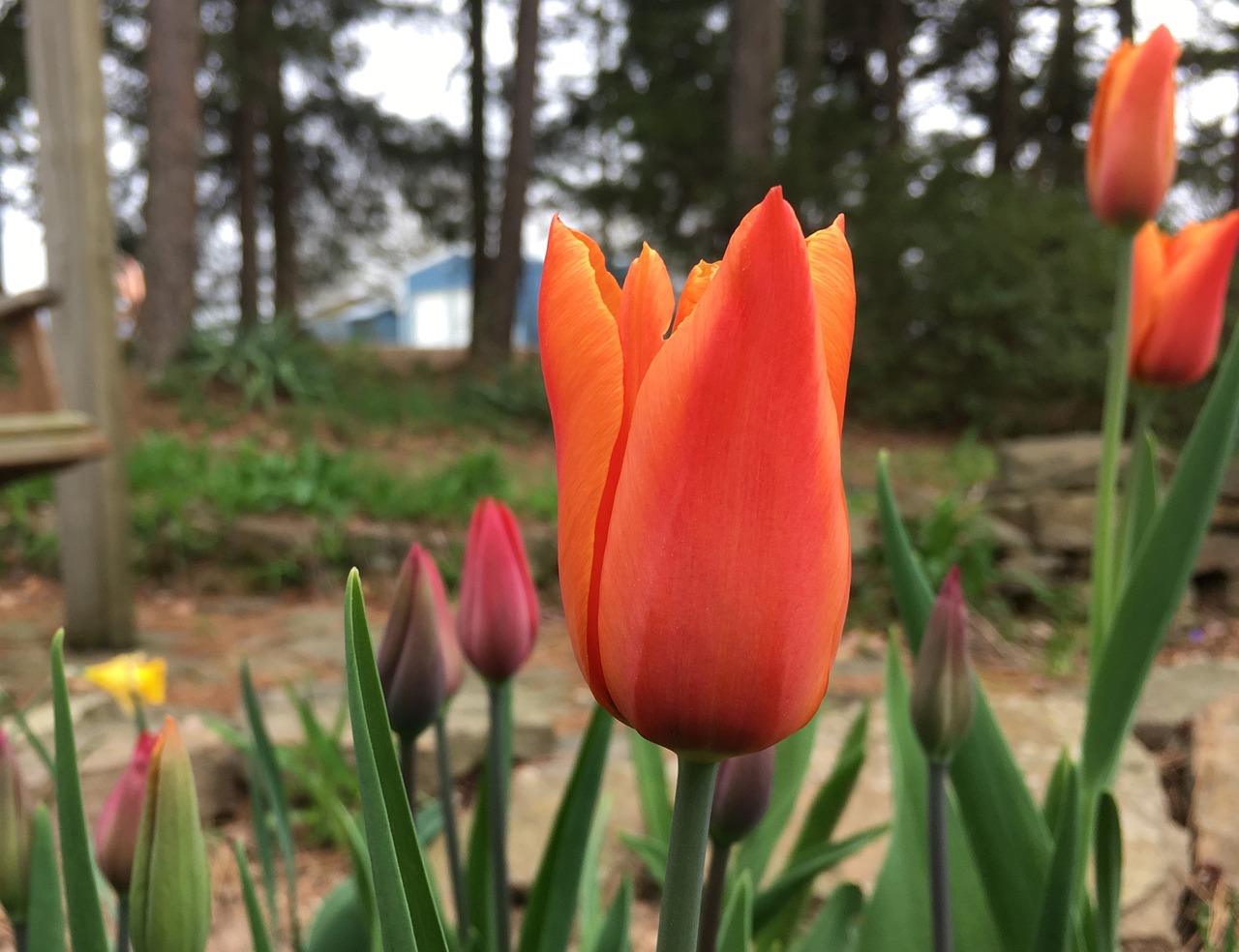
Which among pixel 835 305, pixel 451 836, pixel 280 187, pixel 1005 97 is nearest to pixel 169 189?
pixel 280 187

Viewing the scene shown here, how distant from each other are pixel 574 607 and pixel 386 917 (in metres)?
0.14

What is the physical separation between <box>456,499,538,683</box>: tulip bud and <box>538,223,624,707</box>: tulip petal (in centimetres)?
33

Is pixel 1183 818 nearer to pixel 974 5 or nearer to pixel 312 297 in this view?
pixel 974 5

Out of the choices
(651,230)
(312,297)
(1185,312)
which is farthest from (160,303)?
(312,297)

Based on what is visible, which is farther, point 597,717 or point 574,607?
point 597,717

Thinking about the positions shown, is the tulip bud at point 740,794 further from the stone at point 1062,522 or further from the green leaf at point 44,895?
the stone at point 1062,522

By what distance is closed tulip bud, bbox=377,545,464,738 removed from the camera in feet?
2.19

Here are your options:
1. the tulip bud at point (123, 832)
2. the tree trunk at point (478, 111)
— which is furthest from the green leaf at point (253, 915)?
the tree trunk at point (478, 111)

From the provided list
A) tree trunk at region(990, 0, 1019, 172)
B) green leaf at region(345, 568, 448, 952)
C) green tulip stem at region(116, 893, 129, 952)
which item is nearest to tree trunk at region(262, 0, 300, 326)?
tree trunk at region(990, 0, 1019, 172)

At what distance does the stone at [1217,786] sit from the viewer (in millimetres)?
1592

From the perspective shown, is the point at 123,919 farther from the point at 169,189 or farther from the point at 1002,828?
the point at 169,189

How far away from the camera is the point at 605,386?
386 mm

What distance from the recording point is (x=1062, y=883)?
0.55 meters

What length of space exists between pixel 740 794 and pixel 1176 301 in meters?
0.73
